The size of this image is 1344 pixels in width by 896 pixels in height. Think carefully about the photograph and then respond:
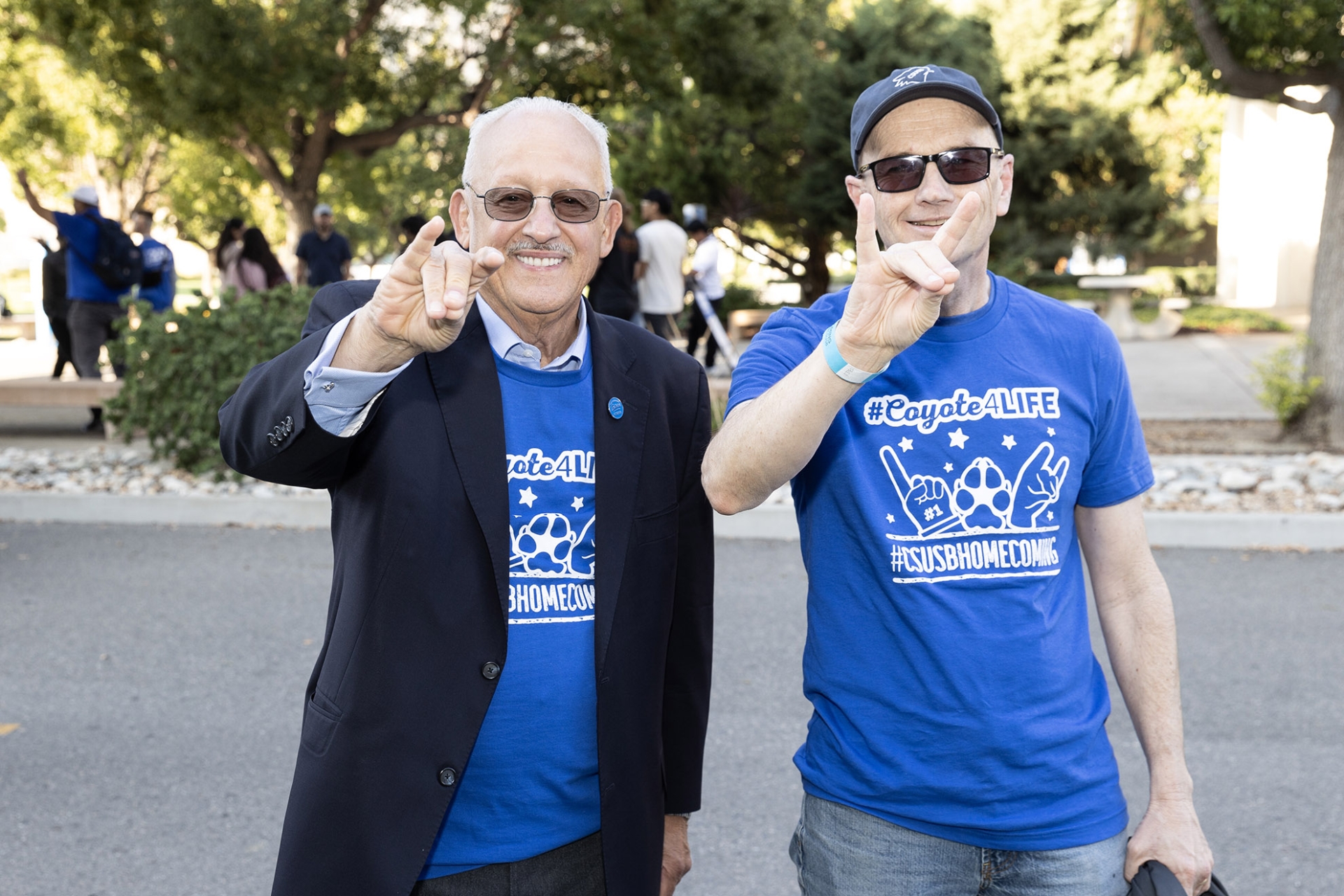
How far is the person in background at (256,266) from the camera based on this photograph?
43.2ft

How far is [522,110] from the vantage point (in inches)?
84.5

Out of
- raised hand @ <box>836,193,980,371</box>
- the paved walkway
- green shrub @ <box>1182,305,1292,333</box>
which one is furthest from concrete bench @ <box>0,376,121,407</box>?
green shrub @ <box>1182,305,1292,333</box>

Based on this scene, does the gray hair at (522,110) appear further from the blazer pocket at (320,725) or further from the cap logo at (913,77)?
the blazer pocket at (320,725)

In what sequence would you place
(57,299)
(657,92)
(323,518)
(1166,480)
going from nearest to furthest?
(323,518) < (1166,480) < (57,299) < (657,92)

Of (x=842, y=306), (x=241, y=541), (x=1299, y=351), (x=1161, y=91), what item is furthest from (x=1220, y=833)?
(x=1161, y=91)

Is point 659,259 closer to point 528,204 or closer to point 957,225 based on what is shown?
point 528,204

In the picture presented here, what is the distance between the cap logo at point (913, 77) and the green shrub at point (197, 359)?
7.63 m

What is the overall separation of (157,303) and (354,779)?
12113 mm

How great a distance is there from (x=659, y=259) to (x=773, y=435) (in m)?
11.0

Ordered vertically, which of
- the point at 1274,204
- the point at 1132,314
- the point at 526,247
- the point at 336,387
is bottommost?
the point at 336,387

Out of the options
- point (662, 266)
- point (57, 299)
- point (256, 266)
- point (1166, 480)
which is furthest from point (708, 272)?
point (57, 299)

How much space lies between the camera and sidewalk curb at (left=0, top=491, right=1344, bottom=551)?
7.46m

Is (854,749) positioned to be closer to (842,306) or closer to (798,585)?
(842,306)

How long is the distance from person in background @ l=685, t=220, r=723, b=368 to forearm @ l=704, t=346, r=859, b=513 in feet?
38.3
